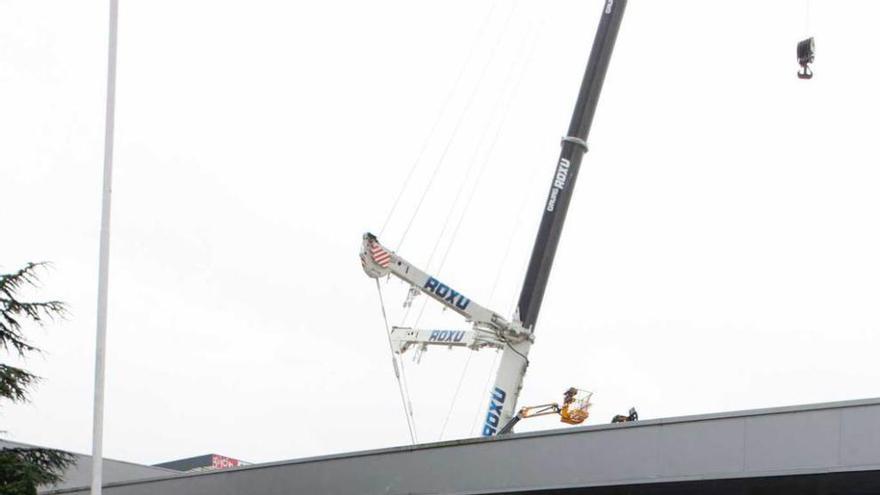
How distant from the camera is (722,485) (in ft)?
57.0

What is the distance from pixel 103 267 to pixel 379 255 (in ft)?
24.1

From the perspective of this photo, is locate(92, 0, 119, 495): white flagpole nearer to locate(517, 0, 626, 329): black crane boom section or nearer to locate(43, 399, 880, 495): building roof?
locate(43, 399, 880, 495): building roof

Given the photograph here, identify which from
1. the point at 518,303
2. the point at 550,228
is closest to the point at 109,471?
the point at 518,303

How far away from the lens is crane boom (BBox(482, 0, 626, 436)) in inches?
968

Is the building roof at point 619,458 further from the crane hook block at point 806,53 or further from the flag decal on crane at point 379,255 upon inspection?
the crane hook block at point 806,53

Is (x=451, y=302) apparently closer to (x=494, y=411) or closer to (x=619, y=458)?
(x=494, y=411)

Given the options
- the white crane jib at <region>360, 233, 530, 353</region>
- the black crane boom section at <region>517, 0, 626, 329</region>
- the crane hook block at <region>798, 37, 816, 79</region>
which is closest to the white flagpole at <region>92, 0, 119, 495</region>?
the white crane jib at <region>360, 233, 530, 353</region>

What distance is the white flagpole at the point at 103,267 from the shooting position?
58.2 ft

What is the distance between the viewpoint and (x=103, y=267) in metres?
18.3

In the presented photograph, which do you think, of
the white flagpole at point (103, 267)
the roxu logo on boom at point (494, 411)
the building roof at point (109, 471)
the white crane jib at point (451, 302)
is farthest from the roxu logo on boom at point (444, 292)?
the building roof at point (109, 471)

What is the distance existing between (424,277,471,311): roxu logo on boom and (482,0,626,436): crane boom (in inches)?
45.4

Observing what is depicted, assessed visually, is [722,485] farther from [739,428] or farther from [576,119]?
[576,119]

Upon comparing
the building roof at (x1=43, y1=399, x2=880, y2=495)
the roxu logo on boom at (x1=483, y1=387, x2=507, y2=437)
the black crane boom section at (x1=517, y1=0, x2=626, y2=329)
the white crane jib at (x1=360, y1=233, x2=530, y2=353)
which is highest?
the black crane boom section at (x1=517, y1=0, x2=626, y2=329)

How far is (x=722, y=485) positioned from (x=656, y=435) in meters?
1.06
